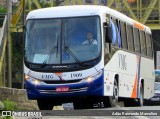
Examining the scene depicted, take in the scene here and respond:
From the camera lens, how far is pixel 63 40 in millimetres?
→ 19844

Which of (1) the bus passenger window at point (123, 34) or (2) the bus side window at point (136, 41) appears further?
(2) the bus side window at point (136, 41)

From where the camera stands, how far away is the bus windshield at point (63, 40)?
19.6 metres

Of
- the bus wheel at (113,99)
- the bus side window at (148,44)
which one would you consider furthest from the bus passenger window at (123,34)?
the bus side window at (148,44)

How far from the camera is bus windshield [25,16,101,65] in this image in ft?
64.2

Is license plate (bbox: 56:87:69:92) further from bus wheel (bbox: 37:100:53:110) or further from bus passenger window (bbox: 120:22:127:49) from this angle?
bus passenger window (bbox: 120:22:127:49)

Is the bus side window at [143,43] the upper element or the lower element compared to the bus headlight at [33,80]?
upper

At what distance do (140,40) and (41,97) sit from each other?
754 cm

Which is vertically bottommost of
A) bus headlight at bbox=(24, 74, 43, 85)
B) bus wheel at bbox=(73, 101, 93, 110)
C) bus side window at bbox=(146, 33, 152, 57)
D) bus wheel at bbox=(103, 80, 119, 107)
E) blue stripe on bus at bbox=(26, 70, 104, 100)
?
bus wheel at bbox=(73, 101, 93, 110)

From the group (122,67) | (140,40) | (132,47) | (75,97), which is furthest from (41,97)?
(140,40)

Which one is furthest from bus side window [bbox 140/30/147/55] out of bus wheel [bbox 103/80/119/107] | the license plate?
the license plate

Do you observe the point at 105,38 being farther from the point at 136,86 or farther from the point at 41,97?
the point at 136,86

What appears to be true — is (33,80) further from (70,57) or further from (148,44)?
(148,44)

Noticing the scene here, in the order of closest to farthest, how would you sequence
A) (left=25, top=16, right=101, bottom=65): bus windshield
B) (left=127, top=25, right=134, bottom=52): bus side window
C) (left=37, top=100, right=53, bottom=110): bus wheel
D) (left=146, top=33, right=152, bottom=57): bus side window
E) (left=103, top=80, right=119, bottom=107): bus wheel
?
1. (left=25, top=16, right=101, bottom=65): bus windshield
2. (left=103, top=80, right=119, bottom=107): bus wheel
3. (left=37, top=100, right=53, bottom=110): bus wheel
4. (left=127, top=25, right=134, bottom=52): bus side window
5. (left=146, top=33, right=152, bottom=57): bus side window

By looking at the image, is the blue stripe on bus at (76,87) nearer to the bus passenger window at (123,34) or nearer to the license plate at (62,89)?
the license plate at (62,89)
